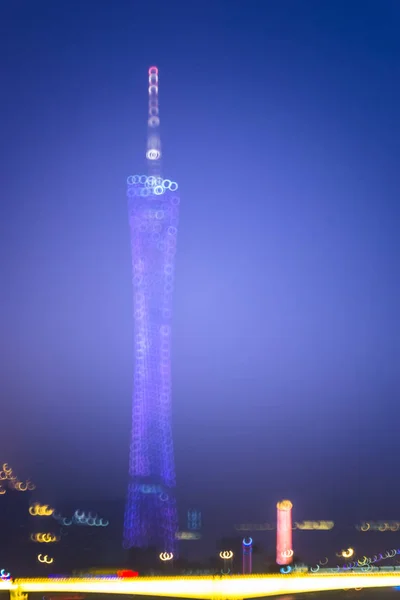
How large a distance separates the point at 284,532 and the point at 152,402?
117 cm

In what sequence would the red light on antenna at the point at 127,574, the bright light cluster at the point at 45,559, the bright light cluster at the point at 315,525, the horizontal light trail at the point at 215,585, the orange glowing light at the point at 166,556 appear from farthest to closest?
1. the bright light cluster at the point at 315,525
2. the orange glowing light at the point at 166,556
3. the bright light cluster at the point at 45,559
4. the red light on antenna at the point at 127,574
5. the horizontal light trail at the point at 215,585

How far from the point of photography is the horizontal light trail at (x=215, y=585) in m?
4.72

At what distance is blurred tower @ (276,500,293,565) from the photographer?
541 cm

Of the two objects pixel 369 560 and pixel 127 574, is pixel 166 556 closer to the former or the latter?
pixel 127 574

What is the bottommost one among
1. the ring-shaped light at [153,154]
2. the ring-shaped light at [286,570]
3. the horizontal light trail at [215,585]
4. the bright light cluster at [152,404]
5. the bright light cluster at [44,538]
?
the horizontal light trail at [215,585]

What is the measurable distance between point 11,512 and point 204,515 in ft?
4.33

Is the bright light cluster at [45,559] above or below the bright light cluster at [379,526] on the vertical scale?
below

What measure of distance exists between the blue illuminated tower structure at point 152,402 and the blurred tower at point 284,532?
66 centimetres

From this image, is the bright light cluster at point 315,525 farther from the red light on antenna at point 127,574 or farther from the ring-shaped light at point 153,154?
the ring-shaped light at point 153,154

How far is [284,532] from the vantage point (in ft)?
17.9

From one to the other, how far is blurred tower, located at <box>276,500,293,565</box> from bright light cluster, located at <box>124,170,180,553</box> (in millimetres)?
654

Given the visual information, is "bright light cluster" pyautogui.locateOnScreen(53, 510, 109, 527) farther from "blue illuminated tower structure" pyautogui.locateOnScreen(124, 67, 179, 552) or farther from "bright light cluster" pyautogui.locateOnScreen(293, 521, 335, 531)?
"bright light cluster" pyautogui.locateOnScreen(293, 521, 335, 531)

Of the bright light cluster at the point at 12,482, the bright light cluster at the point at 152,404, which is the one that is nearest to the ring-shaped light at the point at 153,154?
the bright light cluster at the point at 152,404

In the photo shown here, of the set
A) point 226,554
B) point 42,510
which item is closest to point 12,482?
point 42,510
